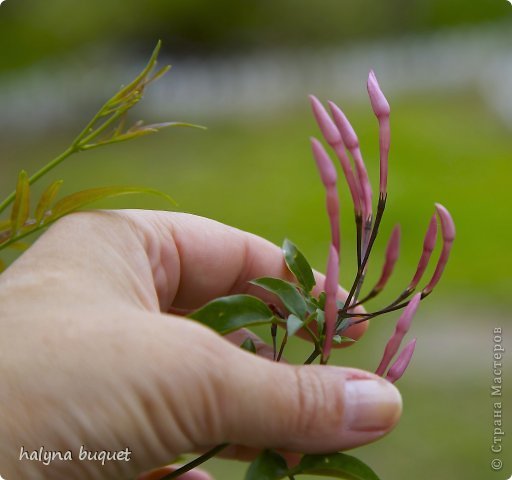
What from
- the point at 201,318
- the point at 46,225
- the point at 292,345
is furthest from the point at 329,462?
the point at 292,345

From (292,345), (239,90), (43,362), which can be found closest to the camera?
(43,362)

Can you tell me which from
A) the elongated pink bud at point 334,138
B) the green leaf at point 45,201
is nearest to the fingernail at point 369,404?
the elongated pink bud at point 334,138

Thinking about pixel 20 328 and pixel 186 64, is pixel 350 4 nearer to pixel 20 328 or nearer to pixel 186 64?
pixel 186 64

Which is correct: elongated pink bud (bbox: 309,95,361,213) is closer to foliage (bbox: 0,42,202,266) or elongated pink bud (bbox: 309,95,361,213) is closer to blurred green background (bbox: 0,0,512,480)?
foliage (bbox: 0,42,202,266)

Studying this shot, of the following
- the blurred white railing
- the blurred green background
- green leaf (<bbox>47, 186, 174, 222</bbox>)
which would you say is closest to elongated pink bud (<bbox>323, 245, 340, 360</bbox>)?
green leaf (<bbox>47, 186, 174, 222</bbox>)

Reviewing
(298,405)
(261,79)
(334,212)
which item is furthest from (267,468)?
(261,79)

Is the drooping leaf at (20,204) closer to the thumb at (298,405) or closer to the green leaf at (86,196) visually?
the green leaf at (86,196)
